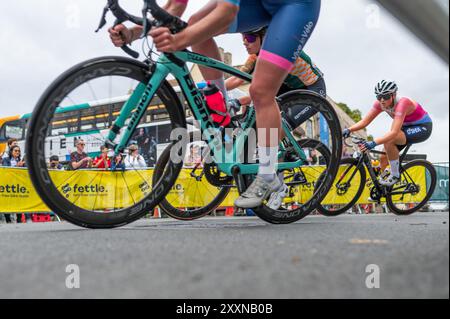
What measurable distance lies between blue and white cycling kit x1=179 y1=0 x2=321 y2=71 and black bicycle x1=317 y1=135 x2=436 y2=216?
343 centimetres

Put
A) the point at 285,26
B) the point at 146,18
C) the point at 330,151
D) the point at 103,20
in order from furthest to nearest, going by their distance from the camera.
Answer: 1. the point at 330,151
2. the point at 285,26
3. the point at 103,20
4. the point at 146,18

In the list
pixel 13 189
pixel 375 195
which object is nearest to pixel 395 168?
pixel 375 195

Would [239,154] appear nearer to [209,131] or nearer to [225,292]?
[209,131]

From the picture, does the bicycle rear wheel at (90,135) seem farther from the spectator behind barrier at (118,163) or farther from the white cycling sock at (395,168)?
the white cycling sock at (395,168)

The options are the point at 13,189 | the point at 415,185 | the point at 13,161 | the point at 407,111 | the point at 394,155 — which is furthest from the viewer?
the point at 13,161

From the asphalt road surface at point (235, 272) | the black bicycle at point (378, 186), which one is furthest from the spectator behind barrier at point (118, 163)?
the black bicycle at point (378, 186)

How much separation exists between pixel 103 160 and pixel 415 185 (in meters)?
5.68

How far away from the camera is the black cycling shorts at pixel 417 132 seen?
6320 millimetres

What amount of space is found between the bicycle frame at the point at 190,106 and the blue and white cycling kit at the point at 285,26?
15.9 inches

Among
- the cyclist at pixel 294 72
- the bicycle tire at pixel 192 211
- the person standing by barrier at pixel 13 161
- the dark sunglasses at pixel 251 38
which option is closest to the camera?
the cyclist at pixel 294 72

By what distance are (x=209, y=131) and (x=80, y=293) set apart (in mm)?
1920

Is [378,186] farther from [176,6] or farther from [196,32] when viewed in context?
[196,32]

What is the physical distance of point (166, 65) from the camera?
2521 mm

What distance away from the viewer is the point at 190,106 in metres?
2.77
